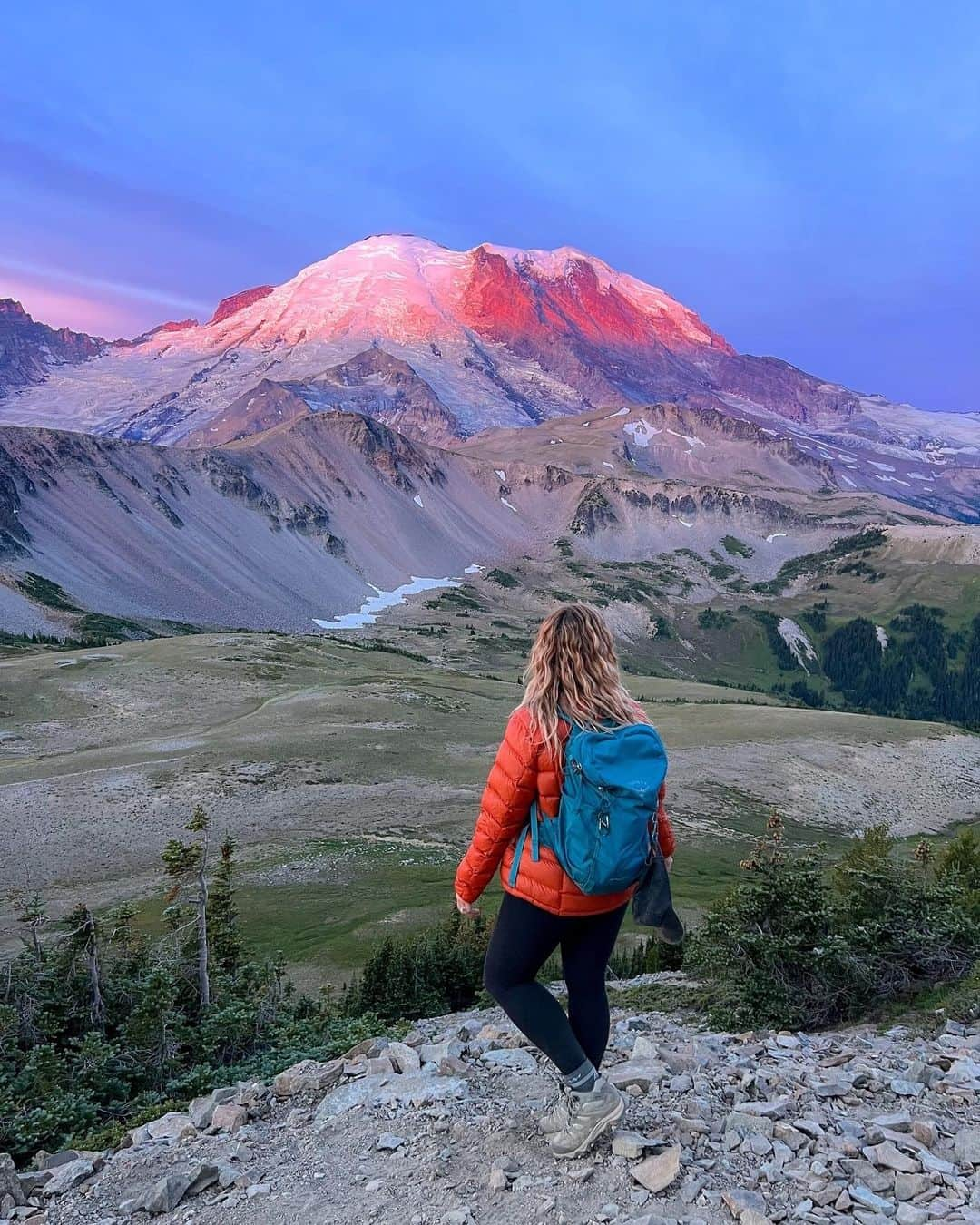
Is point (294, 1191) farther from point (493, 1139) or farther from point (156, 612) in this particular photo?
point (156, 612)

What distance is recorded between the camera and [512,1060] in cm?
734

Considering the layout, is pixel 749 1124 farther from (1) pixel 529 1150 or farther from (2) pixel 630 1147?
(1) pixel 529 1150

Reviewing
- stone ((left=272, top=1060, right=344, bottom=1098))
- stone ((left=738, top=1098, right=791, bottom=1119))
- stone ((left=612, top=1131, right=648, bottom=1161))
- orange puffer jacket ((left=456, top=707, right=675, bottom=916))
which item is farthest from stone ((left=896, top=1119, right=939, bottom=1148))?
stone ((left=272, top=1060, right=344, bottom=1098))

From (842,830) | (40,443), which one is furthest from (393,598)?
(842,830)

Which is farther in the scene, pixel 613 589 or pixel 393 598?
pixel 613 589

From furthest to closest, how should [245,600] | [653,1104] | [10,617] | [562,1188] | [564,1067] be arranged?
[245,600] → [10,617] → [653,1104] → [564,1067] → [562,1188]

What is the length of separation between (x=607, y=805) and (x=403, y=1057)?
13.1ft

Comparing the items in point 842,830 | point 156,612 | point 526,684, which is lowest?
point 156,612

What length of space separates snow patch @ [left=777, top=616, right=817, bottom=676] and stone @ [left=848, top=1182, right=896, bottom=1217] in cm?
17880

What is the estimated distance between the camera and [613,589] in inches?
7515

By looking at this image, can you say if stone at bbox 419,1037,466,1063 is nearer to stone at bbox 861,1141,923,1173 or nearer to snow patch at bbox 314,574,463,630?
stone at bbox 861,1141,923,1173

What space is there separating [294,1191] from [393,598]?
16540 centimetres

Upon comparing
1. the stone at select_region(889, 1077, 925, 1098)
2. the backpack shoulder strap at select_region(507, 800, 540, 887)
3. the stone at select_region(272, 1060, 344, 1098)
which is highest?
the backpack shoulder strap at select_region(507, 800, 540, 887)

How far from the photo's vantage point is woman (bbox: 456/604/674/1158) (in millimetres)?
5176
